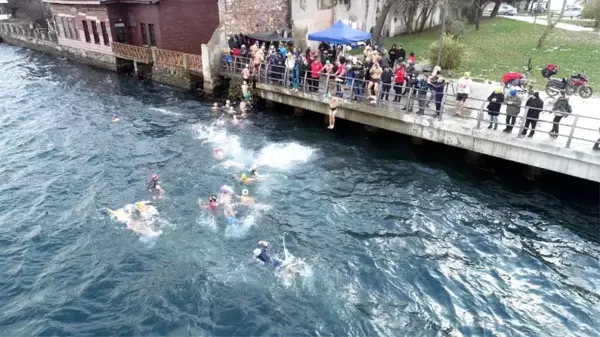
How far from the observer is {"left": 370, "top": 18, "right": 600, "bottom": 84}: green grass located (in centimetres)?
2600

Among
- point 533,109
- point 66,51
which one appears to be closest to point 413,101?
point 533,109

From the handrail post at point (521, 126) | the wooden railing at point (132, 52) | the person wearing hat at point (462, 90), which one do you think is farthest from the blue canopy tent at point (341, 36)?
the wooden railing at point (132, 52)

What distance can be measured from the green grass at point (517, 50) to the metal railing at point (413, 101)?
8.05 metres

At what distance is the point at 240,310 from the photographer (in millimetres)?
10633

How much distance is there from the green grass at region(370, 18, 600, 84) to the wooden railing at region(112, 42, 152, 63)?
1996cm

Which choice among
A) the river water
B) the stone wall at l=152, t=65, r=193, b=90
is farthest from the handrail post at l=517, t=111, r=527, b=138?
the stone wall at l=152, t=65, r=193, b=90

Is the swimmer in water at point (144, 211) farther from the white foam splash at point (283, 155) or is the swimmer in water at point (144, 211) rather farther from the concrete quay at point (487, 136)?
the concrete quay at point (487, 136)

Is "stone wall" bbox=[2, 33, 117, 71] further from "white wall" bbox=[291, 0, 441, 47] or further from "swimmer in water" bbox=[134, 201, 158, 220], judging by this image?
"swimmer in water" bbox=[134, 201, 158, 220]

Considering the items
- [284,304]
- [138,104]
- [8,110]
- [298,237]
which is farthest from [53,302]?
[8,110]

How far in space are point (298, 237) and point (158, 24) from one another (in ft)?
82.8

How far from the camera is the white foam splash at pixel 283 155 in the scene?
60.1ft

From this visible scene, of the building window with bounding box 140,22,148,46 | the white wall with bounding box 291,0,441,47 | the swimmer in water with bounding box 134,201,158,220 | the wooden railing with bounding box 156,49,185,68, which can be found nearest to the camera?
the swimmer in water with bounding box 134,201,158,220

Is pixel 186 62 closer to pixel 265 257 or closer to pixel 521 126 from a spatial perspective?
pixel 265 257

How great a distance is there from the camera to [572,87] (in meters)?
19.4
